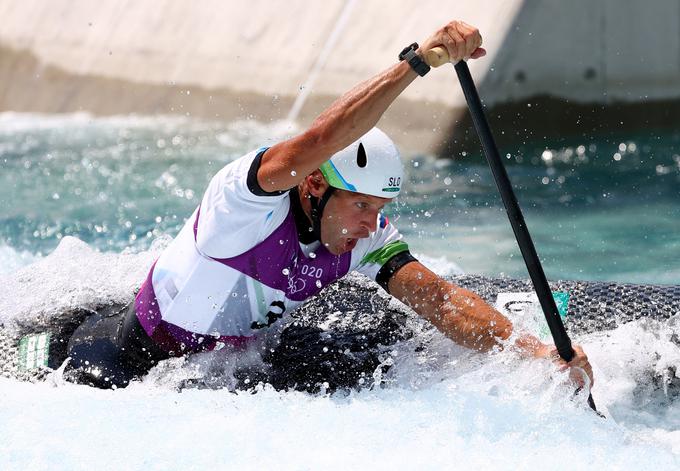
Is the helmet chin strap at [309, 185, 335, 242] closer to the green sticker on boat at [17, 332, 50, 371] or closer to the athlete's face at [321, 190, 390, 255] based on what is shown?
the athlete's face at [321, 190, 390, 255]

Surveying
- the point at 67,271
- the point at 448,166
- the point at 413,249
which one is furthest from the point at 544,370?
the point at 448,166

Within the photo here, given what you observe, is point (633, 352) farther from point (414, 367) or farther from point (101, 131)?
point (101, 131)

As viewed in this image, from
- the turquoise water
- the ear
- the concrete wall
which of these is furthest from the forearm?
the concrete wall

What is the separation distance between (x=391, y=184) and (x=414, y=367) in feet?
2.06

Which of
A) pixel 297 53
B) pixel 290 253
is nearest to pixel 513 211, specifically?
pixel 290 253

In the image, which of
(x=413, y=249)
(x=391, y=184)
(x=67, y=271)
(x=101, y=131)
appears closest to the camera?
(x=391, y=184)

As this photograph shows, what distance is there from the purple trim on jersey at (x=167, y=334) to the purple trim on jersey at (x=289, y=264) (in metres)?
0.25

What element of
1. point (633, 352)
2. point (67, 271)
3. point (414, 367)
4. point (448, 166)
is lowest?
point (67, 271)

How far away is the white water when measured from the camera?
8.40 ft

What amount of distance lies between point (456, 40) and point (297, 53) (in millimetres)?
6865

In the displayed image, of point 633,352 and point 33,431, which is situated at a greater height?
point 633,352

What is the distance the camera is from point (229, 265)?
9.29 feet

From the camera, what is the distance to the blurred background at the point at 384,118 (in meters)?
A: 6.34

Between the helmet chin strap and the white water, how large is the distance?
0.48 m
